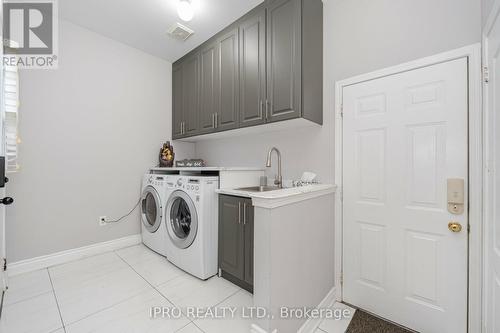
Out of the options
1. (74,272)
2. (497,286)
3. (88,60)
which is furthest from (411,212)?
(88,60)

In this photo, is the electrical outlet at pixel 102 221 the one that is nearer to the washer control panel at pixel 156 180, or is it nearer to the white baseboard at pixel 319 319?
the washer control panel at pixel 156 180

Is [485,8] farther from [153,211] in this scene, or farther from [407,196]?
[153,211]

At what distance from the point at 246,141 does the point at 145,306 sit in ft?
6.27

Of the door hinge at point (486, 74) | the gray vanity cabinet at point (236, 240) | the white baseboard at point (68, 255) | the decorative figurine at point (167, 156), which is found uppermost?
the door hinge at point (486, 74)

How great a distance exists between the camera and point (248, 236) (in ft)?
5.68

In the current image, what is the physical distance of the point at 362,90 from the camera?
1654 millimetres

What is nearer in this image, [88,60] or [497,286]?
[497,286]

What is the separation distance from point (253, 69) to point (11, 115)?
2.17m

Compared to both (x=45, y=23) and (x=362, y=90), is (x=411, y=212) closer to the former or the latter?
(x=362, y=90)

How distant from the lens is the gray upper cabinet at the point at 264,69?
1692 mm

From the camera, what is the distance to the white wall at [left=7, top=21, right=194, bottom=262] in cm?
204

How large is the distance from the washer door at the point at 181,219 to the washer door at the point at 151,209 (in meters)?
0.24

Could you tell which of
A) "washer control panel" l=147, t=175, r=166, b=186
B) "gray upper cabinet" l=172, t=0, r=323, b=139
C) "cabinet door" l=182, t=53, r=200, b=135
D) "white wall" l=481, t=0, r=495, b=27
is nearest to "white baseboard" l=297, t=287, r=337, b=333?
"gray upper cabinet" l=172, t=0, r=323, b=139

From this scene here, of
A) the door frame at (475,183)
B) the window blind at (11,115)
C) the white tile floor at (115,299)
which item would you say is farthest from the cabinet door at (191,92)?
the door frame at (475,183)
